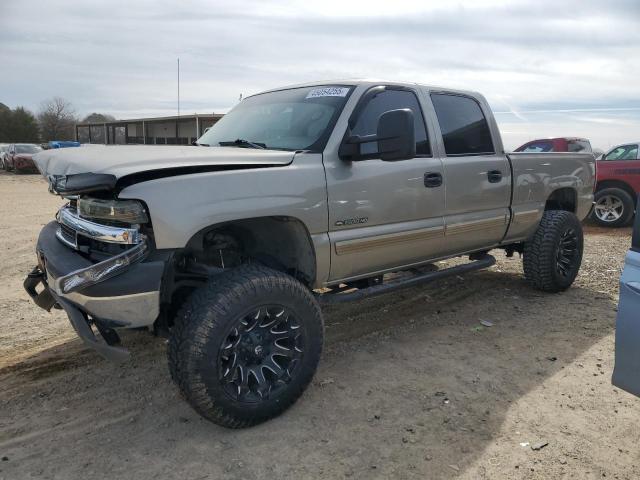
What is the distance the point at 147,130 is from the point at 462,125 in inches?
1320

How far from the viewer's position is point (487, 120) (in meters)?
4.77

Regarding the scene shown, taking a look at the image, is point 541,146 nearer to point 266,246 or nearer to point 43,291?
point 266,246

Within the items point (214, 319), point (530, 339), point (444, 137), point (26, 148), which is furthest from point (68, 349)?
point (26, 148)

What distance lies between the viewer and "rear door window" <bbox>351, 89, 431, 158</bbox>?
3571mm

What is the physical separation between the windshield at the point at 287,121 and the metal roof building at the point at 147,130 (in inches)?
817

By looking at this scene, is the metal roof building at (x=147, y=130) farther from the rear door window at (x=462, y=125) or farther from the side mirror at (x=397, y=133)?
the side mirror at (x=397, y=133)

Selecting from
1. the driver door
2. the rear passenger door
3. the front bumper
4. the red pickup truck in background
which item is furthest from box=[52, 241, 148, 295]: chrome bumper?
the red pickup truck in background

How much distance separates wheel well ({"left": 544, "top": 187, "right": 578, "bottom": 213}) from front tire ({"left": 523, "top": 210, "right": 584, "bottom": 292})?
21 cm

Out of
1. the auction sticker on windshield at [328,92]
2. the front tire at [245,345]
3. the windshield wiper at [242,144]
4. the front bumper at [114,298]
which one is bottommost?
the front tire at [245,345]

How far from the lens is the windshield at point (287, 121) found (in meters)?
3.52

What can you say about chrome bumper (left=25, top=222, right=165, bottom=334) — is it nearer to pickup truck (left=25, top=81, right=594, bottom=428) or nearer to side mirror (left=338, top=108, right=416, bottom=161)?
pickup truck (left=25, top=81, right=594, bottom=428)

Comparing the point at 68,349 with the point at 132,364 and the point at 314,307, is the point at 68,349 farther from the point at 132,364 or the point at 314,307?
the point at 314,307

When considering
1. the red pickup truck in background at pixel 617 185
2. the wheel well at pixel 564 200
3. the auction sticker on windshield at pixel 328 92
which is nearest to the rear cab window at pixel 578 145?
the red pickup truck in background at pixel 617 185

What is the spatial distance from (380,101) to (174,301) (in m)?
2.02
